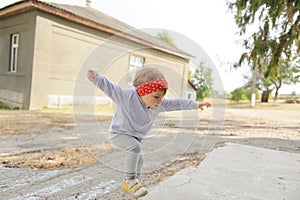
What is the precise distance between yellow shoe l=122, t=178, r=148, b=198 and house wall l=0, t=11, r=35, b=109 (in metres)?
7.69

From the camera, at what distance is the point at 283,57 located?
24.7 feet

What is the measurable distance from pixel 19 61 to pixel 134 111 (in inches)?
342

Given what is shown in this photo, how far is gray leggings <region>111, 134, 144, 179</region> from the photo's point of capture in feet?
5.91

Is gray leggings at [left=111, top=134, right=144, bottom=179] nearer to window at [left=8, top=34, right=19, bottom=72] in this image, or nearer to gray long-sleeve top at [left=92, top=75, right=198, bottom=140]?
gray long-sleeve top at [left=92, top=75, right=198, bottom=140]

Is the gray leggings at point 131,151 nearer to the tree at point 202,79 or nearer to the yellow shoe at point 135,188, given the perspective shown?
the yellow shoe at point 135,188

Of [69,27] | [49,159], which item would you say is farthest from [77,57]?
[49,159]

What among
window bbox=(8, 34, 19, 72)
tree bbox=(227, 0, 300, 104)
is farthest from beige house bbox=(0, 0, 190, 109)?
tree bbox=(227, 0, 300, 104)

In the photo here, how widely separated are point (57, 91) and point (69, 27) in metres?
2.47

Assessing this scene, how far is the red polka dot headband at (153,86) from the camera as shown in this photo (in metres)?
1.62

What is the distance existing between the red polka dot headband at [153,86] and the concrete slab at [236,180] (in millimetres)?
920

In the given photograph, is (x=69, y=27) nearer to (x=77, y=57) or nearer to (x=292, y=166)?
(x=77, y=57)

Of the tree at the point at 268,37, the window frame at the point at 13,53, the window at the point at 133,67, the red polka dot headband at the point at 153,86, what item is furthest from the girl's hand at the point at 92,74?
the window frame at the point at 13,53

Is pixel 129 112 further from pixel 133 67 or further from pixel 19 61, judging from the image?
pixel 19 61

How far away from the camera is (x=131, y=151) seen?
1.83 m
